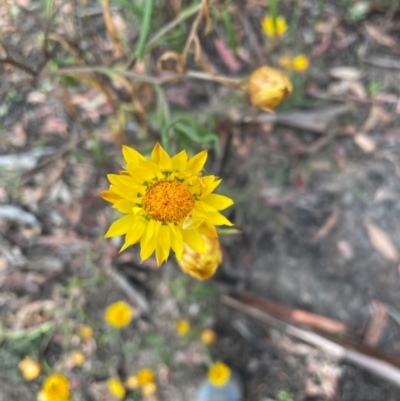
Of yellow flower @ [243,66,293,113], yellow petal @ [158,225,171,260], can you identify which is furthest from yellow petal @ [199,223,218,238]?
yellow flower @ [243,66,293,113]

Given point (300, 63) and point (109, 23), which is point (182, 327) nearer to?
point (109, 23)

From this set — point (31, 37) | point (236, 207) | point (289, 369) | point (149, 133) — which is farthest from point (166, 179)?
point (31, 37)

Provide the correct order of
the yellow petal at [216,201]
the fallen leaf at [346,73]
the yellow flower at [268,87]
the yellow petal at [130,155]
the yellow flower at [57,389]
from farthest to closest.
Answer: the fallen leaf at [346,73] → the yellow flower at [57,389] → the yellow flower at [268,87] → the yellow petal at [216,201] → the yellow petal at [130,155]

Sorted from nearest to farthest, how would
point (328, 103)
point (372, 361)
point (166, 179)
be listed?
point (166, 179)
point (372, 361)
point (328, 103)

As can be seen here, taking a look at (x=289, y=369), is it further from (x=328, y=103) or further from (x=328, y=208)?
(x=328, y=103)

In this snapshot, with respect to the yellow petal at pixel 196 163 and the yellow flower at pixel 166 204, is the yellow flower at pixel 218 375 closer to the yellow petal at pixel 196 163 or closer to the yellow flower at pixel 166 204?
the yellow flower at pixel 166 204

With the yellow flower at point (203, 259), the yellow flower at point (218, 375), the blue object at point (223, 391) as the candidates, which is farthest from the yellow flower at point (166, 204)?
the blue object at point (223, 391)

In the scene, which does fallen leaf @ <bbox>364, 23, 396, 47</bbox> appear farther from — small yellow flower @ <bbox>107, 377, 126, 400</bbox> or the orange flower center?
small yellow flower @ <bbox>107, 377, 126, 400</bbox>
